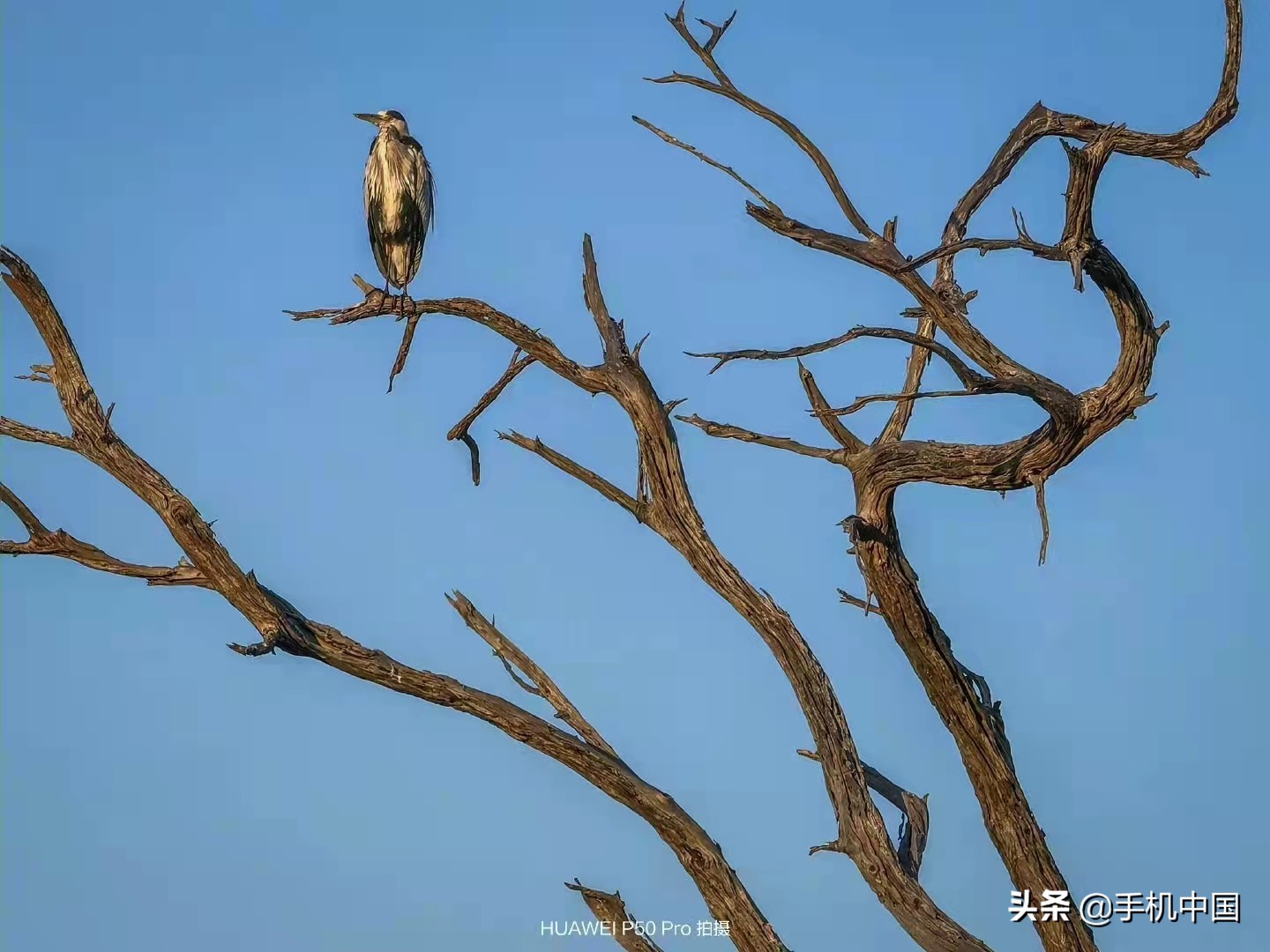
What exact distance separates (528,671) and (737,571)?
3.53ft

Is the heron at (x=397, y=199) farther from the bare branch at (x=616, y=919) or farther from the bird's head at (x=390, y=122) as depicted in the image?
the bare branch at (x=616, y=919)

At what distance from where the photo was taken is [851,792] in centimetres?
709

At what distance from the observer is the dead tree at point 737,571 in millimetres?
6258

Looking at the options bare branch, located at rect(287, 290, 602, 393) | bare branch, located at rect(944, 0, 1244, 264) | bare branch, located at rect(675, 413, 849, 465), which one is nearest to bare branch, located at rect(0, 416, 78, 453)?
bare branch, located at rect(287, 290, 602, 393)

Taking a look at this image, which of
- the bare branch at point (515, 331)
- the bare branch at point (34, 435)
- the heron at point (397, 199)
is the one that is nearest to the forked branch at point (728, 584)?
the bare branch at point (515, 331)

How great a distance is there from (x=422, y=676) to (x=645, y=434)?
149 cm

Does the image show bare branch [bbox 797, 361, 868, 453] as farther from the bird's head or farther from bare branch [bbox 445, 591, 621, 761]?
the bird's head

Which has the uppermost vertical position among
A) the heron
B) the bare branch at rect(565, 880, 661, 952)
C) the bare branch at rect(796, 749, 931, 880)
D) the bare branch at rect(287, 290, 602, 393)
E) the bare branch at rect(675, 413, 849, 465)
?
the heron

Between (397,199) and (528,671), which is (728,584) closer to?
(528,671)

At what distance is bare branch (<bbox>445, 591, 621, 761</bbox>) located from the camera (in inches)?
279

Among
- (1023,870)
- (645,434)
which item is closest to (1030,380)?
(645,434)

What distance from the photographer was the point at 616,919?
283 inches

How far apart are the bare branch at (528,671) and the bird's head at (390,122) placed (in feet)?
12.0

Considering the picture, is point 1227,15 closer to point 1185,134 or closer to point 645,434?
point 1185,134
